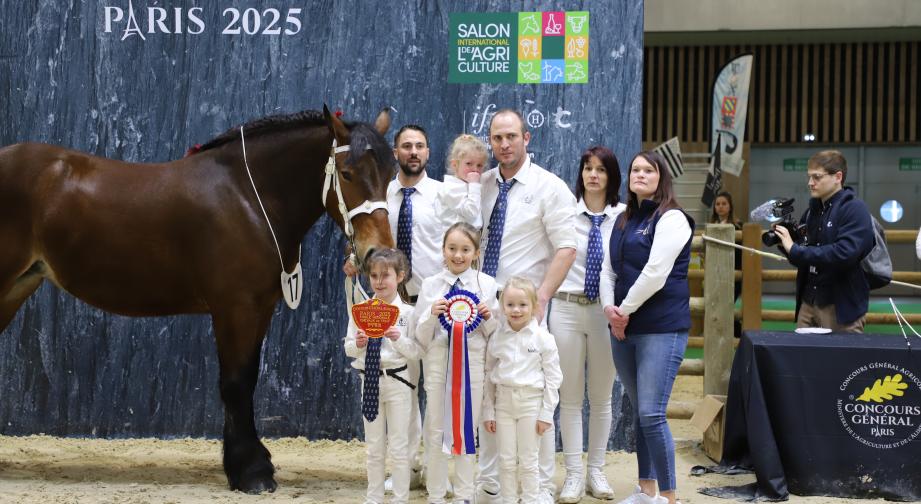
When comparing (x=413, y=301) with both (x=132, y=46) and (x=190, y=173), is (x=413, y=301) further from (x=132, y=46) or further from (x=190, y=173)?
(x=132, y=46)

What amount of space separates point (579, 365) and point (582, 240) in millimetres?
549

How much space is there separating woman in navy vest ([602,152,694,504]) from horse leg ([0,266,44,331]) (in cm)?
271

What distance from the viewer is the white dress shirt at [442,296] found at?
3.61 metres

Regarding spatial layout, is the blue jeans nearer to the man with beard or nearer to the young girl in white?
the young girl in white

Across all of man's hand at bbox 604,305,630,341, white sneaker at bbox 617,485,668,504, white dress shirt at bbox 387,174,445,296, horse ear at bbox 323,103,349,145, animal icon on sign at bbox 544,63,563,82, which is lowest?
white sneaker at bbox 617,485,668,504

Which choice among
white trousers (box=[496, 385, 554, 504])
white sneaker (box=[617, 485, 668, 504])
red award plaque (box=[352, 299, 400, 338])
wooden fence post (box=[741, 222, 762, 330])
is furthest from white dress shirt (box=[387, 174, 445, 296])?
wooden fence post (box=[741, 222, 762, 330])

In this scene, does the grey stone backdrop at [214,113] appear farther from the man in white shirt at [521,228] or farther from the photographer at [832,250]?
the man in white shirt at [521,228]

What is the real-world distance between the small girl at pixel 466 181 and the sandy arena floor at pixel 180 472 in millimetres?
1296

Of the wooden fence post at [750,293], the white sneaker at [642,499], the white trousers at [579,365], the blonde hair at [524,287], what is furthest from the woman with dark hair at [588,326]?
the wooden fence post at [750,293]

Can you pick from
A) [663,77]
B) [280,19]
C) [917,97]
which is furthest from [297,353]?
[917,97]

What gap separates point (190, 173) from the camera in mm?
4281

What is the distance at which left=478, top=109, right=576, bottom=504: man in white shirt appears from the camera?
12.5ft

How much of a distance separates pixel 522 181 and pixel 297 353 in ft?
6.38

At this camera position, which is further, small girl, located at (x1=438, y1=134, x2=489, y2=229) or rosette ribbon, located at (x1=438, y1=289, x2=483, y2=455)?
small girl, located at (x1=438, y1=134, x2=489, y2=229)
